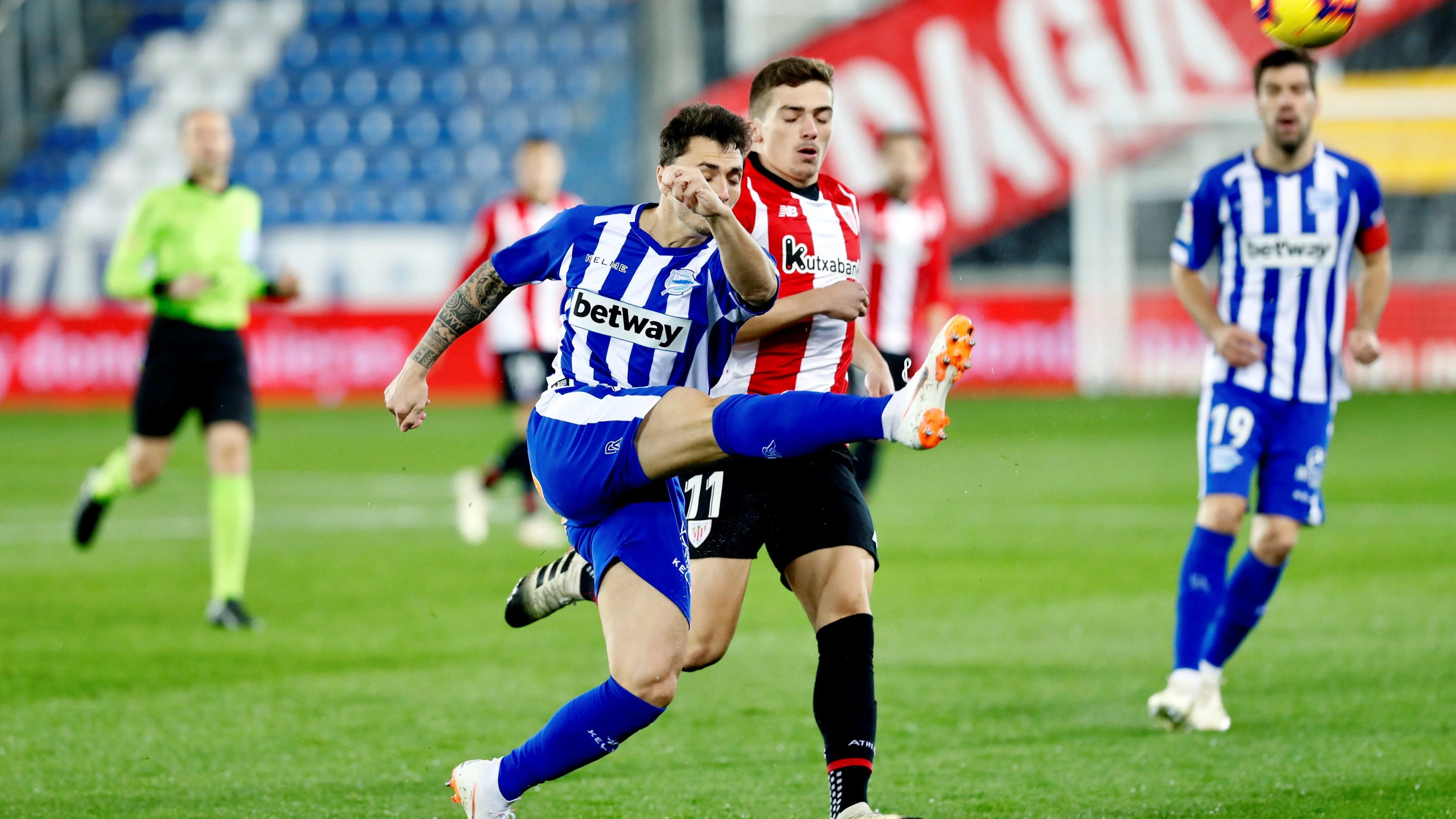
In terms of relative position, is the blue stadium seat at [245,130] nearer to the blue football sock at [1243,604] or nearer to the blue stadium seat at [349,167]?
the blue stadium seat at [349,167]

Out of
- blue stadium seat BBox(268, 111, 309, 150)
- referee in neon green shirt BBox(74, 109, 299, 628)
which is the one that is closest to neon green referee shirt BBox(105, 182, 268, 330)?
referee in neon green shirt BBox(74, 109, 299, 628)

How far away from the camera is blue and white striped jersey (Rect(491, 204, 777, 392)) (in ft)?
13.8

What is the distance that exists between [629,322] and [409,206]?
2025cm

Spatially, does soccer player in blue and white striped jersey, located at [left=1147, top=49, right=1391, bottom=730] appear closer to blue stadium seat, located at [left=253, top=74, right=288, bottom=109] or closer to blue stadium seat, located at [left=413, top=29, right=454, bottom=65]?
blue stadium seat, located at [left=413, top=29, right=454, bottom=65]

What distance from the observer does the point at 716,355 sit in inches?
175

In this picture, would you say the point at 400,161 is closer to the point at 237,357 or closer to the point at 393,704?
the point at 237,357

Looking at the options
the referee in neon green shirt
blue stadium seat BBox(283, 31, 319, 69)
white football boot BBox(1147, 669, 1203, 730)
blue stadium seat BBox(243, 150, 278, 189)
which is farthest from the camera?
blue stadium seat BBox(283, 31, 319, 69)

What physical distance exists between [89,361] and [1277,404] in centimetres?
1740

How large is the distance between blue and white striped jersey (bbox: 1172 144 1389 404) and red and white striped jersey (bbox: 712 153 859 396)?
1791 millimetres

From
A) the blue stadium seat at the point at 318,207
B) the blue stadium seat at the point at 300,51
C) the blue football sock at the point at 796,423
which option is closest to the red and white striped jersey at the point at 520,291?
the blue football sock at the point at 796,423

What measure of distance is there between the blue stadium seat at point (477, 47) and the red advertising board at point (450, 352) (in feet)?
20.0

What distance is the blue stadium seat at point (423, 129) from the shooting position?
24609 mm

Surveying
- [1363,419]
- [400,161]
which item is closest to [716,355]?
[1363,419]

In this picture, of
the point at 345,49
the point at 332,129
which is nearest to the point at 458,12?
the point at 345,49
